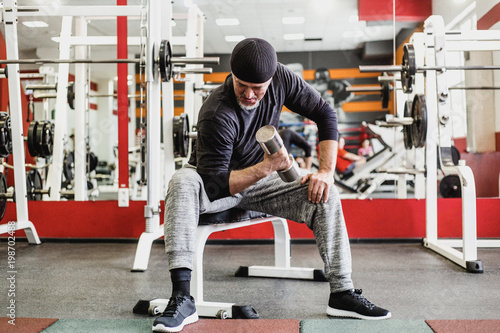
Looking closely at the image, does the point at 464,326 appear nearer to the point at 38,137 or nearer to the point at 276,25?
the point at 276,25

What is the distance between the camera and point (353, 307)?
5.12 feet

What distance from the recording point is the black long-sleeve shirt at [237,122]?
5.33 feet

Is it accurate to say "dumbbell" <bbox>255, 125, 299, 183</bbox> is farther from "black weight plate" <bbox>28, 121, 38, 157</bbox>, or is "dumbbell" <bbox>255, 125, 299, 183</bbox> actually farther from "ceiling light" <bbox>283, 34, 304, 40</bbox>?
"black weight plate" <bbox>28, 121, 38, 157</bbox>

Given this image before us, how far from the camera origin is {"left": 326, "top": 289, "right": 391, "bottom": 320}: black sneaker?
1.55m

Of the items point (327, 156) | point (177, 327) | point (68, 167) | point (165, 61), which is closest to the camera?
point (177, 327)

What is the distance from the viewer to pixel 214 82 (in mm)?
4164

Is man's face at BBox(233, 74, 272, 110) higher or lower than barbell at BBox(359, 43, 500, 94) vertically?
lower

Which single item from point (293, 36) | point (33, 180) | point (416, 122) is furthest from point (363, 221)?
point (33, 180)

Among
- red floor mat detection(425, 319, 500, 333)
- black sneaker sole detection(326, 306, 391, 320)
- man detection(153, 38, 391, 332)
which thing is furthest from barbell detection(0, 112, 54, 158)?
red floor mat detection(425, 319, 500, 333)

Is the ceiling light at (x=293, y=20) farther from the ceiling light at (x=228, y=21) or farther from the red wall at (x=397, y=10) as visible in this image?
the red wall at (x=397, y=10)

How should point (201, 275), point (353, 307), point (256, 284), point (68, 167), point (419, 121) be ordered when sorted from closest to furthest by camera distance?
point (353, 307)
point (201, 275)
point (256, 284)
point (419, 121)
point (68, 167)

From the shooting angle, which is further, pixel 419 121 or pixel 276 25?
pixel 276 25

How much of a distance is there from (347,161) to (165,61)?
12.1 ft

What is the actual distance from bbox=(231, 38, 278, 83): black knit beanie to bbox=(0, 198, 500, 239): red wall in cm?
196
